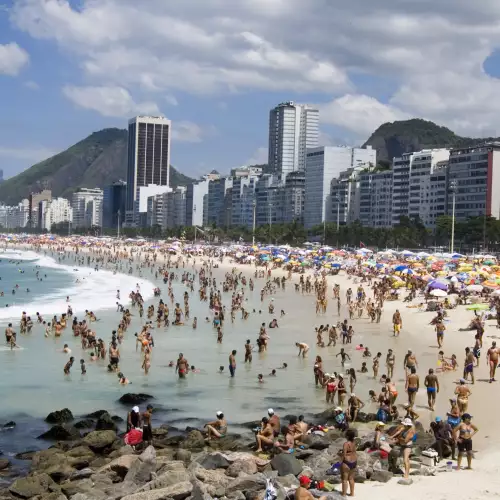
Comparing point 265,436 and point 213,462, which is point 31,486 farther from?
point 265,436

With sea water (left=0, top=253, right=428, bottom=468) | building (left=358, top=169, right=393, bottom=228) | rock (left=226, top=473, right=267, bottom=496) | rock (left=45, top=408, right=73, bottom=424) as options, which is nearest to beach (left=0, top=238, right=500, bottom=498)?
sea water (left=0, top=253, right=428, bottom=468)

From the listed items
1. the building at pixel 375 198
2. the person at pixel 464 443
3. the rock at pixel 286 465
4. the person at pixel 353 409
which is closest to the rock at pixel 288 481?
the rock at pixel 286 465

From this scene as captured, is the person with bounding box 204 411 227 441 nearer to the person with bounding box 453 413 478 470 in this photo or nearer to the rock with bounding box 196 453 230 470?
the rock with bounding box 196 453 230 470

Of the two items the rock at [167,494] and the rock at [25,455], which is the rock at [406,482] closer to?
the rock at [167,494]

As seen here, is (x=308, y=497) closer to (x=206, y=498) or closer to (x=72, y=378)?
(x=206, y=498)

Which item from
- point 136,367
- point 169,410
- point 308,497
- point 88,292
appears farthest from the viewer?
point 88,292

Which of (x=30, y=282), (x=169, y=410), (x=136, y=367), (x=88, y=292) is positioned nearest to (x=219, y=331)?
(x=136, y=367)
